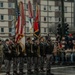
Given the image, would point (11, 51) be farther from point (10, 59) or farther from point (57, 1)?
point (57, 1)

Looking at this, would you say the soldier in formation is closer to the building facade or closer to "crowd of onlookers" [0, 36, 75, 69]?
"crowd of onlookers" [0, 36, 75, 69]

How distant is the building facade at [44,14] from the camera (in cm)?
7269

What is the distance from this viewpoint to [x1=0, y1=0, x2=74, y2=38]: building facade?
238ft

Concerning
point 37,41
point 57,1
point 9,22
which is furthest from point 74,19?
point 37,41

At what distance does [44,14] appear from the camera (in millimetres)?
76875

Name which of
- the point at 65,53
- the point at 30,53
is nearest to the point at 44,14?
the point at 65,53

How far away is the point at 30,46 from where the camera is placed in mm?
19594

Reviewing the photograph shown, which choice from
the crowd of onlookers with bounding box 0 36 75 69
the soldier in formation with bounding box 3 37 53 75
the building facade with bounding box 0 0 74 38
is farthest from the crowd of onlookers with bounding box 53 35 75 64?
the building facade with bounding box 0 0 74 38

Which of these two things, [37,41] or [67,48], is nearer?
[37,41]

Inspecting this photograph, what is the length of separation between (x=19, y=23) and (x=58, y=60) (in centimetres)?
905

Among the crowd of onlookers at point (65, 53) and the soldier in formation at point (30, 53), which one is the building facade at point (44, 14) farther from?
the soldier in formation at point (30, 53)

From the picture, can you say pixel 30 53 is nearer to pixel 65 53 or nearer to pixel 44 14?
pixel 65 53

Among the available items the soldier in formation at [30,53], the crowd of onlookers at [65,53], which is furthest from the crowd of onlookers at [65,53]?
the soldier in formation at [30,53]

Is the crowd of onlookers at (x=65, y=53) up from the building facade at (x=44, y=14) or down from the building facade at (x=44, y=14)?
down
